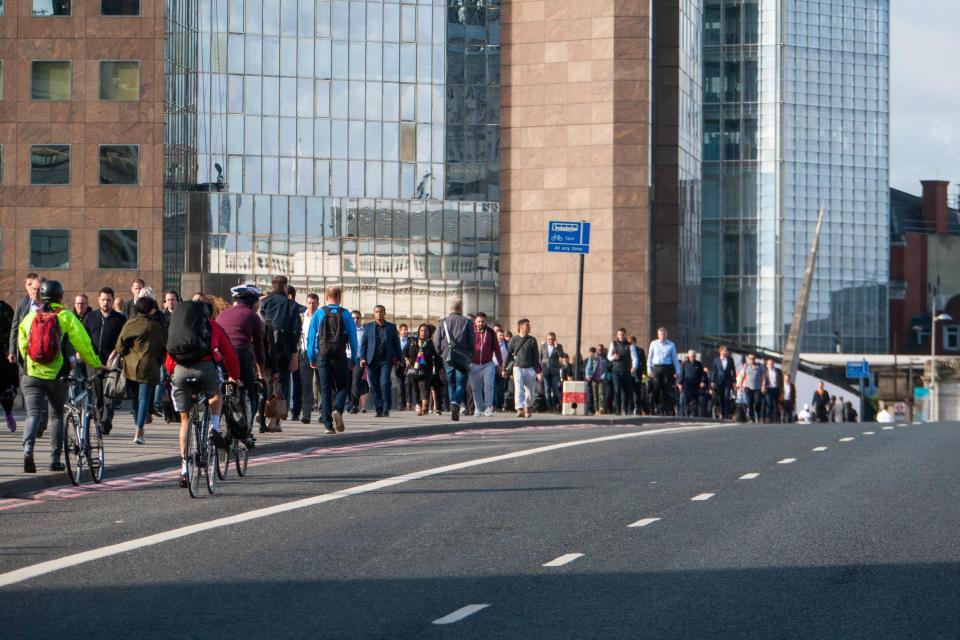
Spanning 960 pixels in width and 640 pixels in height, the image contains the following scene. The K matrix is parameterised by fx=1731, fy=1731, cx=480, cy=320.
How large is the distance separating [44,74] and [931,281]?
8387cm

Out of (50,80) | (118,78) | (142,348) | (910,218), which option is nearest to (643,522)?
(142,348)

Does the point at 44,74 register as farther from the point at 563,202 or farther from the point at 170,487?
the point at 170,487

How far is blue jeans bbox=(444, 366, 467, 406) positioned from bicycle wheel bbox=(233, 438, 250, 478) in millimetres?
11188

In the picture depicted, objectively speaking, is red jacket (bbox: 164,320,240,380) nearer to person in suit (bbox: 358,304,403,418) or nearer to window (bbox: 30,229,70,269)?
person in suit (bbox: 358,304,403,418)

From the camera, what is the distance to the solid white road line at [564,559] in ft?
32.8

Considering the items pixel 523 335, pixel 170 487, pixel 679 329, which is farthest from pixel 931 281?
pixel 170 487

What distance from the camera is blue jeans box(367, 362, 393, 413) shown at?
27.1 meters

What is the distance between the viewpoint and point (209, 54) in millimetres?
56219

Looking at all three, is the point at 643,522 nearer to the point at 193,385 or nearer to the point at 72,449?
the point at 193,385

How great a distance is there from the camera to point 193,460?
542 inches

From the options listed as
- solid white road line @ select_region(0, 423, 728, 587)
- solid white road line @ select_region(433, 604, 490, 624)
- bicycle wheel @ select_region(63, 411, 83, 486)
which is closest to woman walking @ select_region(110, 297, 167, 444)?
bicycle wheel @ select_region(63, 411, 83, 486)

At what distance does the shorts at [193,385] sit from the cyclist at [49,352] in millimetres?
1060

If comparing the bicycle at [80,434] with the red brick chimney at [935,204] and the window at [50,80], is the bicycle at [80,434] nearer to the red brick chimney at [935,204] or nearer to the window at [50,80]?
the window at [50,80]

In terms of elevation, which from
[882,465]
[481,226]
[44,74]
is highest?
[44,74]
